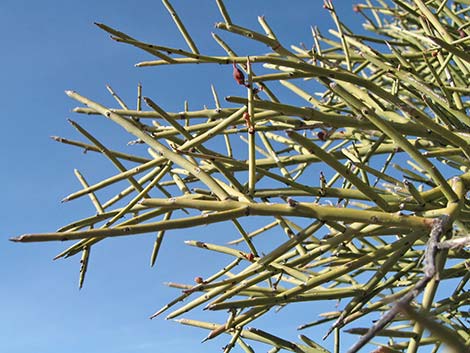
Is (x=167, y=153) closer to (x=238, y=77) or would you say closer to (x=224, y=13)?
(x=238, y=77)

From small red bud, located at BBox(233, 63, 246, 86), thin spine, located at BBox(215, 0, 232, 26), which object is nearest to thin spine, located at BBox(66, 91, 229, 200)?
Answer: small red bud, located at BBox(233, 63, 246, 86)

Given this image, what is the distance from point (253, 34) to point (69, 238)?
466 millimetres

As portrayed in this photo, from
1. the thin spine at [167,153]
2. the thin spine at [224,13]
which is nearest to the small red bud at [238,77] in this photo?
the thin spine at [167,153]

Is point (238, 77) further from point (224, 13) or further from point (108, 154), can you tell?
point (108, 154)

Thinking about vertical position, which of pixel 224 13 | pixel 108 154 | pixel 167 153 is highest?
pixel 224 13

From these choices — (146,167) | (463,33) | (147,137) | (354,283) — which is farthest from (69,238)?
(463,33)

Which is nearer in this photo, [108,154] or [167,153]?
[167,153]

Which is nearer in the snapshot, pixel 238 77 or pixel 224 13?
pixel 238 77

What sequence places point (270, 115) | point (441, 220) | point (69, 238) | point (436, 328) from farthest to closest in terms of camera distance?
1. point (270, 115)
2. point (441, 220)
3. point (69, 238)
4. point (436, 328)

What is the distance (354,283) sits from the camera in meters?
1.47

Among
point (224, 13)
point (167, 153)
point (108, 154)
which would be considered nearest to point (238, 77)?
point (167, 153)

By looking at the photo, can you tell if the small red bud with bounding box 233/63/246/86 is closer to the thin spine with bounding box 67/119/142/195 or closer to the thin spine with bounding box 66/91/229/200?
the thin spine with bounding box 66/91/229/200

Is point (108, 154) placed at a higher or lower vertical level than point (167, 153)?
higher

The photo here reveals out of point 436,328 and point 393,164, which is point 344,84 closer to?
point 393,164
